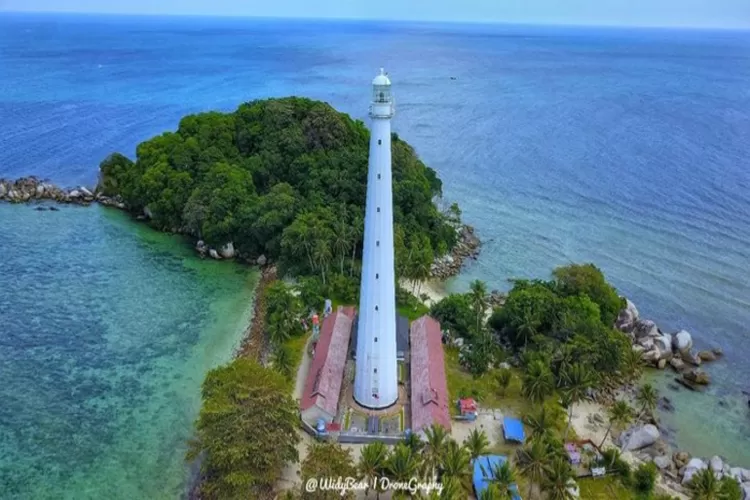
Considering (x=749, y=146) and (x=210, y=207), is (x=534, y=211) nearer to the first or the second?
(x=210, y=207)

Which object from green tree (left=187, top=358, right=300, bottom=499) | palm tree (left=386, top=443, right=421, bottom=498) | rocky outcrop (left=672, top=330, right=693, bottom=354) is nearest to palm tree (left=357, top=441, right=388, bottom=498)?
palm tree (left=386, top=443, right=421, bottom=498)

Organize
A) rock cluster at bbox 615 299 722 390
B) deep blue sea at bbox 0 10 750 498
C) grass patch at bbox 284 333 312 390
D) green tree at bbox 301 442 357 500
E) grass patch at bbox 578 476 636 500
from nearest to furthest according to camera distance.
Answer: green tree at bbox 301 442 357 500
grass patch at bbox 578 476 636 500
deep blue sea at bbox 0 10 750 498
grass patch at bbox 284 333 312 390
rock cluster at bbox 615 299 722 390

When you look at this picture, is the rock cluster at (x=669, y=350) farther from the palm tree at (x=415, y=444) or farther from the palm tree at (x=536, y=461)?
the palm tree at (x=415, y=444)

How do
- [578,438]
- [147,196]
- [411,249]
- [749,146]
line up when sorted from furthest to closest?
[749,146]
[147,196]
[411,249]
[578,438]

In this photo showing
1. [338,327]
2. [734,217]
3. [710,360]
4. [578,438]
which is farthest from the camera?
[734,217]

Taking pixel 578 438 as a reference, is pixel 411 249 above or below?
above

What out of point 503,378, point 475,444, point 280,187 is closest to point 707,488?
point 475,444

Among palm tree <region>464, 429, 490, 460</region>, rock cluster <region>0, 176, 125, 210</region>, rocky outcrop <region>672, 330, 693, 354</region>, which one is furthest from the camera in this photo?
rock cluster <region>0, 176, 125, 210</region>

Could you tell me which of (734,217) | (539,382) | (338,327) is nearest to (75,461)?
(338,327)

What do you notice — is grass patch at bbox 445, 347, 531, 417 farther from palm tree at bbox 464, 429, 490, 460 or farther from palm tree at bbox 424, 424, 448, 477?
palm tree at bbox 424, 424, 448, 477
